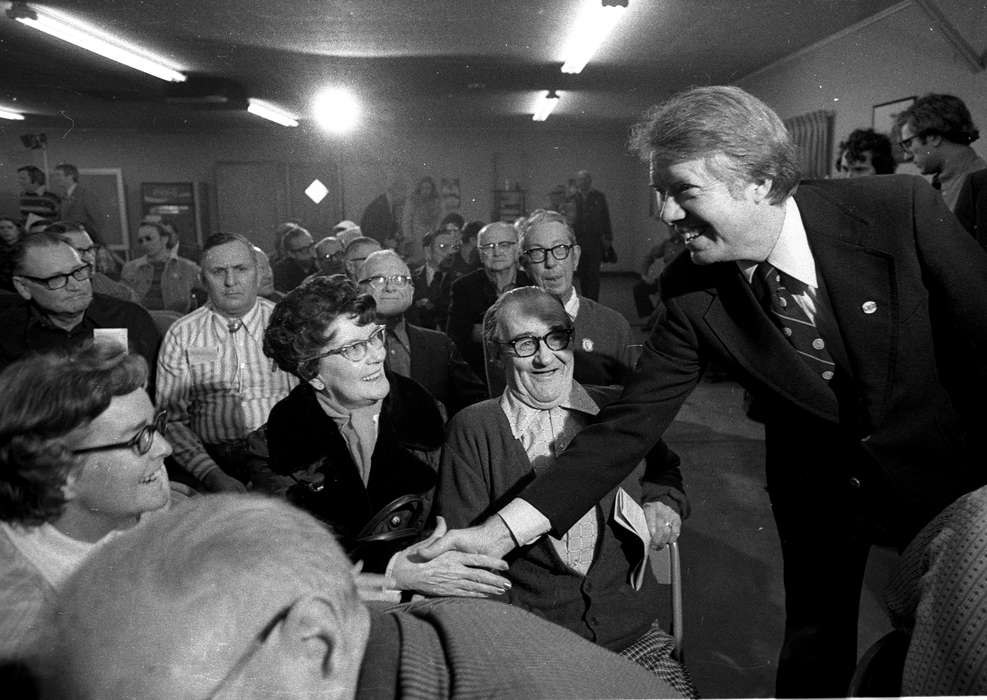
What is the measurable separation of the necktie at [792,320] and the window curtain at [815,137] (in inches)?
25.2

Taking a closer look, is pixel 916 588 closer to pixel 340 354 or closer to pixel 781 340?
pixel 781 340

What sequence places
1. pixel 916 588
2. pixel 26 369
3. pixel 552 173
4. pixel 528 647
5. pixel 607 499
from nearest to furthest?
pixel 528 647, pixel 916 588, pixel 26 369, pixel 607 499, pixel 552 173

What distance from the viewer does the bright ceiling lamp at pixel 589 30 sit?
1558mm

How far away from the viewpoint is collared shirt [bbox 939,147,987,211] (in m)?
1.88

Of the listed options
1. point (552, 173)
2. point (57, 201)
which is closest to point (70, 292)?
point (57, 201)

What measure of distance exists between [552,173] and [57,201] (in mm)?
1261

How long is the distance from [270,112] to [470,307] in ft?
2.38

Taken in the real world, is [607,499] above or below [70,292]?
below

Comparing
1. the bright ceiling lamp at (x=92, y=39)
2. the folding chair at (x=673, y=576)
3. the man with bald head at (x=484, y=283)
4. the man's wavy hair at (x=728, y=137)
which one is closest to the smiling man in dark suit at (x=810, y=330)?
the man's wavy hair at (x=728, y=137)

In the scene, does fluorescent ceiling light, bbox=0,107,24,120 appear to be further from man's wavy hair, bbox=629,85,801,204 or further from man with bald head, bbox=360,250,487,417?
man's wavy hair, bbox=629,85,801,204

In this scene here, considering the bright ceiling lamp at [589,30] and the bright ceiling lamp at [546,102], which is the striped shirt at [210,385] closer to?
the bright ceiling lamp at [546,102]

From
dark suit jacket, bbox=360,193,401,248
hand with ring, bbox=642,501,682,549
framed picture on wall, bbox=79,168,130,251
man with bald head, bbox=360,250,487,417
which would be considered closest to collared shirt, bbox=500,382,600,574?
hand with ring, bbox=642,501,682,549

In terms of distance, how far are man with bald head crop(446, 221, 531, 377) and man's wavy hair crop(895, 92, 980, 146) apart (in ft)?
3.85

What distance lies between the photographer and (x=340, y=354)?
148 centimetres
